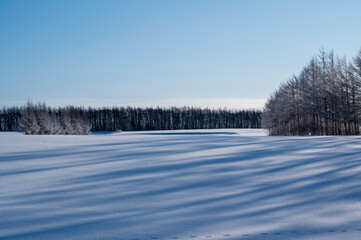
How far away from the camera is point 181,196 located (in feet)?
11.5

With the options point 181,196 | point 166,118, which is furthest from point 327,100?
point 166,118

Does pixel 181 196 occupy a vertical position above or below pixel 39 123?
below

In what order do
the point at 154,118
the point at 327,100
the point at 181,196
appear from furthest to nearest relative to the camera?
the point at 154,118
the point at 327,100
the point at 181,196

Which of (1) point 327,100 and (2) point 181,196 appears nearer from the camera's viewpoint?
(2) point 181,196

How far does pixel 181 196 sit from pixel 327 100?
27.8 meters

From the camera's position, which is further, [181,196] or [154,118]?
[154,118]

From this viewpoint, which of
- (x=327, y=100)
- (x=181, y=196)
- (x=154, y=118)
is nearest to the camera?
(x=181, y=196)

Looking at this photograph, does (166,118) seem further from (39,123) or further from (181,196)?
(181,196)

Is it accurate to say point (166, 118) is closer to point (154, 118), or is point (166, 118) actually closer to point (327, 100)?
point (154, 118)

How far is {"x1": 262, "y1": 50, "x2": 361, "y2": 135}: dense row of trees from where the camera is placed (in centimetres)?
2517

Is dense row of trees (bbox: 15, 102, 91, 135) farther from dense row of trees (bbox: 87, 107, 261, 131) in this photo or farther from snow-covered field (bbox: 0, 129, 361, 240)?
dense row of trees (bbox: 87, 107, 261, 131)

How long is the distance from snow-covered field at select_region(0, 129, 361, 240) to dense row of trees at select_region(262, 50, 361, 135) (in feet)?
77.0

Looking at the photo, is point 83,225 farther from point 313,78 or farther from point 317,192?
point 313,78

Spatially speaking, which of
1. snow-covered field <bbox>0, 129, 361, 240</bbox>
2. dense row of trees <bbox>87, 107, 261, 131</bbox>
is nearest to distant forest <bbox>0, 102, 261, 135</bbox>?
dense row of trees <bbox>87, 107, 261, 131</bbox>
